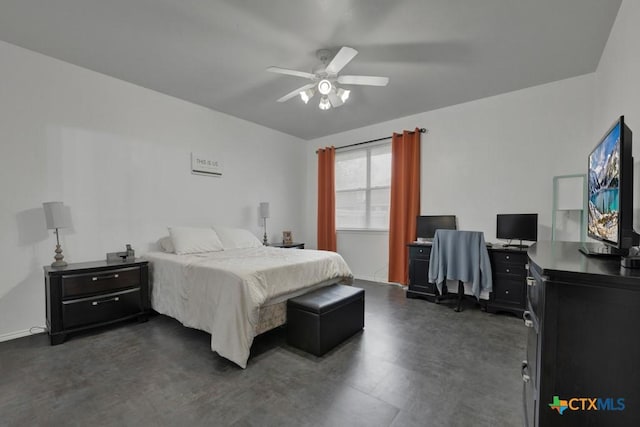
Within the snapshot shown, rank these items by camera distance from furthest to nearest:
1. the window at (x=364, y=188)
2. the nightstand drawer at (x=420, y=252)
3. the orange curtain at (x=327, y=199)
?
1. the orange curtain at (x=327, y=199)
2. the window at (x=364, y=188)
3. the nightstand drawer at (x=420, y=252)

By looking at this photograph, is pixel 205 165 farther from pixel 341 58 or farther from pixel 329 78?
pixel 341 58

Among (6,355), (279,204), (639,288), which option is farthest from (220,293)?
(279,204)

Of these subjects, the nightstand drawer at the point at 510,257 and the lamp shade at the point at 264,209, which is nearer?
the nightstand drawer at the point at 510,257

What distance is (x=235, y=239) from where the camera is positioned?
12.9 feet

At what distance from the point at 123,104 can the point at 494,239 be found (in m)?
5.08

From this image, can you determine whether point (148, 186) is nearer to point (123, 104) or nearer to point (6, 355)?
point (123, 104)

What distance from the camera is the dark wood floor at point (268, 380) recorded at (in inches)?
62.2

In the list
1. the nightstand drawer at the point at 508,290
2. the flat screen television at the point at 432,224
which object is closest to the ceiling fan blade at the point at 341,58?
the flat screen television at the point at 432,224

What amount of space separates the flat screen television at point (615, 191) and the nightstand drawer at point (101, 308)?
149 inches

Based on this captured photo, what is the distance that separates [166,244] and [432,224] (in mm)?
3711

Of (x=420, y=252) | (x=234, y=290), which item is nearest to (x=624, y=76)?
(x=420, y=252)

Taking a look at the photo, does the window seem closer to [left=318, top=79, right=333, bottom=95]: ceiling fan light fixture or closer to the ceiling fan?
the ceiling fan

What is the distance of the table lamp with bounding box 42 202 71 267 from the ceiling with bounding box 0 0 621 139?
1.53 meters

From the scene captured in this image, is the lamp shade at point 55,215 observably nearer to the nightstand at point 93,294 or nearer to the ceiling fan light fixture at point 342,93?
the nightstand at point 93,294
